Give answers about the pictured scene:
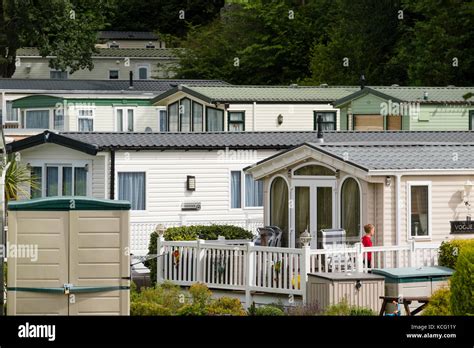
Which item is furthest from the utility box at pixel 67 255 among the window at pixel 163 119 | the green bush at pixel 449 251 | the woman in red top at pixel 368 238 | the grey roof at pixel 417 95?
the window at pixel 163 119

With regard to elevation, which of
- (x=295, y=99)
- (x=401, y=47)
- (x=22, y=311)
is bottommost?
(x=22, y=311)

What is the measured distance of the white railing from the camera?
31875 mm

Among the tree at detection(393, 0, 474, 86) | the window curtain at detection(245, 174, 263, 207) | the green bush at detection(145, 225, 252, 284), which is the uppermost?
the tree at detection(393, 0, 474, 86)

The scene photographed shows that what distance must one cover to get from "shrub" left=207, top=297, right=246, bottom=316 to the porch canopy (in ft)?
17.1

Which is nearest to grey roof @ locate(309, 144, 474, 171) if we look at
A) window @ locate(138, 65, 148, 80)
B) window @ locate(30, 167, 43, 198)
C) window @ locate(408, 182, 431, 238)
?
window @ locate(408, 182, 431, 238)

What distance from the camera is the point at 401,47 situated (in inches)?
2724

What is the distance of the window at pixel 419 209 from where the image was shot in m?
25.3

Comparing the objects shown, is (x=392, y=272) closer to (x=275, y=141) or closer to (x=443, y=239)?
(x=443, y=239)

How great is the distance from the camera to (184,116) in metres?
48.7

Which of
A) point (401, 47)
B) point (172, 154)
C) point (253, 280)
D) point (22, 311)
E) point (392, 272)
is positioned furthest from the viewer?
point (401, 47)

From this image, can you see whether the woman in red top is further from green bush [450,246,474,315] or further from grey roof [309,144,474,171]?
green bush [450,246,474,315]

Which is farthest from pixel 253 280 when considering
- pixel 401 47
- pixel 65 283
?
pixel 401 47
